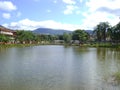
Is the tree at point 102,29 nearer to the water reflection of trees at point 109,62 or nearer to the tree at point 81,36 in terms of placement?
the tree at point 81,36

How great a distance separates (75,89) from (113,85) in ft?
8.75

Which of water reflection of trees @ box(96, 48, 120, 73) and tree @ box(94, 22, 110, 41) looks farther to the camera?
tree @ box(94, 22, 110, 41)

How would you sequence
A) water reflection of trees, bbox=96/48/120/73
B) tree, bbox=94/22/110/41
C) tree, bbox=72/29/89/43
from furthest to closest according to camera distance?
tree, bbox=72/29/89/43, tree, bbox=94/22/110/41, water reflection of trees, bbox=96/48/120/73

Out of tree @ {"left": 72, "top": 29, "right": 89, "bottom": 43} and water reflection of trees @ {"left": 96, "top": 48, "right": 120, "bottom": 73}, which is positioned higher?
tree @ {"left": 72, "top": 29, "right": 89, "bottom": 43}

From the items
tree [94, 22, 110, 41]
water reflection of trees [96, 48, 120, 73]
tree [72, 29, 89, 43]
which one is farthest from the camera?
tree [72, 29, 89, 43]

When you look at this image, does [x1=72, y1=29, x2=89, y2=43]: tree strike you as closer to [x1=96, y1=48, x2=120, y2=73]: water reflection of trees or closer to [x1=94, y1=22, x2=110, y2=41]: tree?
[x1=94, y1=22, x2=110, y2=41]: tree

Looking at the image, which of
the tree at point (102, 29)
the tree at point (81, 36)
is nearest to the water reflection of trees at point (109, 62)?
the tree at point (102, 29)

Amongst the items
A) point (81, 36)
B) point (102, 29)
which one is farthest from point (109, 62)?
point (81, 36)

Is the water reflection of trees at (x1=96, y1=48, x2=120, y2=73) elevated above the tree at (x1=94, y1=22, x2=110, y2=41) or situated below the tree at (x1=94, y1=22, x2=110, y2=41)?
below

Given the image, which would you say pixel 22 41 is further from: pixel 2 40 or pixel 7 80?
pixel 7 80

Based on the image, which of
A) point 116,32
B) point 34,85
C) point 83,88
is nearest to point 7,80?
point 34,85

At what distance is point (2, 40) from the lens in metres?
Result: 95.0

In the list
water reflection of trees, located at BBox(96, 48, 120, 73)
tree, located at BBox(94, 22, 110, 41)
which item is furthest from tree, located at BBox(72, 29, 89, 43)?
water reflection of trees, located at BBox(96, 48, 120, 73)

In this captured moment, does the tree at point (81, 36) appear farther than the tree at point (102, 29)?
Yes
